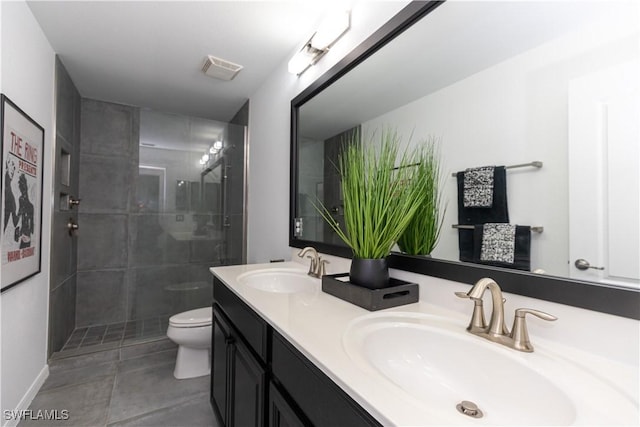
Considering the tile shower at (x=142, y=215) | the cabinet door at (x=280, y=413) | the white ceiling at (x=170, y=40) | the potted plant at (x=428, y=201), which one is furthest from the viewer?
the tile shower at (x=142, y=215)

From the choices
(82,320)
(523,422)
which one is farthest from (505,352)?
(82,320)

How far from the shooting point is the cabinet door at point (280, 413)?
729mm

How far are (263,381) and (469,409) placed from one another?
1.92 feet

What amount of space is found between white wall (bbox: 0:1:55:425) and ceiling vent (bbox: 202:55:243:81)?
3.17ft

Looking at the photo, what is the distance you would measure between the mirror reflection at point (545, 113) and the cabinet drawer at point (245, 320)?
68 cm

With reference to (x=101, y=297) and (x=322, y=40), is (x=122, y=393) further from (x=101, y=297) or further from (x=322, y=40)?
(x=322, y=40)

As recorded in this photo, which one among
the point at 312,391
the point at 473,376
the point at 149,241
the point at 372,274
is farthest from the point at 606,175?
the point at 149,241

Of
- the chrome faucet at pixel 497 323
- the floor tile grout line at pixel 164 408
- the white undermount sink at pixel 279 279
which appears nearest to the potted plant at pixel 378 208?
the chrome faucet at pixel 497 323

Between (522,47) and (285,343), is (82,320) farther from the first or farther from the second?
(522,47)

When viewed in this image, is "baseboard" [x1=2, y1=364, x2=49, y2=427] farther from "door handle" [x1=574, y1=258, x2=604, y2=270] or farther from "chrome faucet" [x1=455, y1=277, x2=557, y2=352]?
"door handle" [x1=574, y1=258, x2=604, y2=270]

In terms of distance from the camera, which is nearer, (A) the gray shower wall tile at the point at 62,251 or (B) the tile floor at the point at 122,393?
(B) the tile floor at the point at 122,393

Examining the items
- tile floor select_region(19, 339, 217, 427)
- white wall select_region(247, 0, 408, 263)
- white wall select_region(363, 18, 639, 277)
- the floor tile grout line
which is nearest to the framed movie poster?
tile floor select_region(19, 339, 217, 427)

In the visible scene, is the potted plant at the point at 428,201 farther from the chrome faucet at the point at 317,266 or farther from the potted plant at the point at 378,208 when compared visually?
the chrome faucet at the point at 317,266

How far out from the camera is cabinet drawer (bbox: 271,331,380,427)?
54cm
